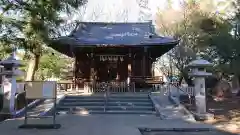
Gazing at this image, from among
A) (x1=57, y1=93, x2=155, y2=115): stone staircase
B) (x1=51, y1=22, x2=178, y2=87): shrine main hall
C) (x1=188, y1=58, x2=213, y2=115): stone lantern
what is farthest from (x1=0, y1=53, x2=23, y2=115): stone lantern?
(x1=188, y1=58, x2=213, y2=115): stone lantern

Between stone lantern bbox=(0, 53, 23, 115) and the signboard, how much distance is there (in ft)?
8.84

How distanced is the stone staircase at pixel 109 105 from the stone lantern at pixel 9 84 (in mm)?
2077

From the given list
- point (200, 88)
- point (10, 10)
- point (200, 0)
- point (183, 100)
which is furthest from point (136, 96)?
point (200, 0)

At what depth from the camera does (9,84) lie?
468 inches

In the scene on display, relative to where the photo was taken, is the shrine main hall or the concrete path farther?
the shrine main hall

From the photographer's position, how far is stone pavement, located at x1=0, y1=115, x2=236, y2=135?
837 centimetres

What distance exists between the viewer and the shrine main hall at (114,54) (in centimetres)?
1827

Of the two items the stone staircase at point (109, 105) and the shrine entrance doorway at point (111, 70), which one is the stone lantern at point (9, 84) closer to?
the stone staircase at point (109, 105)

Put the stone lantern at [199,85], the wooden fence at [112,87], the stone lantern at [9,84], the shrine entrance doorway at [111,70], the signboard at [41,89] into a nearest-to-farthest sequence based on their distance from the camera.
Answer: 1. the signboard at [41,89]
2. the stone lantern at [9,84]
3. the stone lantern at [199,85]
4. the wooden fence at [112,87]
5. the shrine entrance doorway at [111,70]

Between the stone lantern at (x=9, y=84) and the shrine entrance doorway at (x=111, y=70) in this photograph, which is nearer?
the stone lantern at (x=9, y=84)

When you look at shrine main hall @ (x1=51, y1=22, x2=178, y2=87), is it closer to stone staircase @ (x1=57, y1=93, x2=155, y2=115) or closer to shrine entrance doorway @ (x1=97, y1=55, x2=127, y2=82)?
shrine entrance doorway @ (x1=97, y1=55, x2=127, y2=82)

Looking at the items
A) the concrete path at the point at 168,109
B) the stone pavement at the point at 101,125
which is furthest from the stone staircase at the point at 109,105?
the stone pavement at the point at 101,125

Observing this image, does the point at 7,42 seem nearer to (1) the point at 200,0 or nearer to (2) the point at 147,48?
(2) the point at 147,48

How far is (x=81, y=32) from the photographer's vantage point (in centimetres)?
2139
